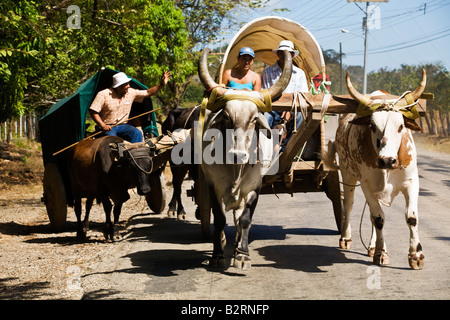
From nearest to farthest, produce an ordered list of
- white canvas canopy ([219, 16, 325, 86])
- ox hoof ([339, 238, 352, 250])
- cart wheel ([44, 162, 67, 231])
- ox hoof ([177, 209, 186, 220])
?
1. ox hoof ([339, 238, 352, 250])
2. white canvas canopy ([219, 16, 325, 86])
3. cart wheel ([44, 162, 67, 231])
4. ox hoof ([177, 209, 186, 220])

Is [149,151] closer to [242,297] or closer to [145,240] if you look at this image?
[145,240]

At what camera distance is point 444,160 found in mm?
25672

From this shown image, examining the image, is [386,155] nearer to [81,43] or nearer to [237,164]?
[237,164]

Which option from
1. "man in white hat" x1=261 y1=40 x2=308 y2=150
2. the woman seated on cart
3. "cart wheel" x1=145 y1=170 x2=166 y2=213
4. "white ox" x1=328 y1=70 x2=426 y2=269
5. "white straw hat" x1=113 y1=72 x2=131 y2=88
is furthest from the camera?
"cart wheel" x1=145 y1=170 x2=166 y2=213

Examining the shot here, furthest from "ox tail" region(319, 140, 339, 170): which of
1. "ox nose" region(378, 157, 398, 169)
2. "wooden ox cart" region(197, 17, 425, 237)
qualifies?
"ox nose" region(378, 157, 398, 169)

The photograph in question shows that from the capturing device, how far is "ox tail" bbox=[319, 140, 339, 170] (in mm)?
8195

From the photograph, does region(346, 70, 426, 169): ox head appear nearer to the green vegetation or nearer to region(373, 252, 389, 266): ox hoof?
region(373, 252, 389, 266): ox hoof

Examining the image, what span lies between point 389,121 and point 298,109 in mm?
1036

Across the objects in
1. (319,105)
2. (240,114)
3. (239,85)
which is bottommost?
(240,114)

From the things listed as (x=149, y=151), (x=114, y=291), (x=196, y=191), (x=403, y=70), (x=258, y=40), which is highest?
(x=403, y=70)

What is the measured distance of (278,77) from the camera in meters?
8.94

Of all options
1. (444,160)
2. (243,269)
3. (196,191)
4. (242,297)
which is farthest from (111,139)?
(444,160)

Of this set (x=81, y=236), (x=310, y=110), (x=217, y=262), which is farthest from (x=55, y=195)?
(x=310, y=110)

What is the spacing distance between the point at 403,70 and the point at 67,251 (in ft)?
232
